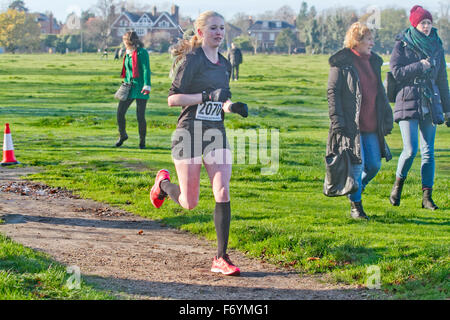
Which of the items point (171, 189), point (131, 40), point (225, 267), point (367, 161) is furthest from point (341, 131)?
point (131, 40)

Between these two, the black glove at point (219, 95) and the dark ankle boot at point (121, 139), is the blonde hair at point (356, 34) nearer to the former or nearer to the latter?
the black glove at point (219, 95)

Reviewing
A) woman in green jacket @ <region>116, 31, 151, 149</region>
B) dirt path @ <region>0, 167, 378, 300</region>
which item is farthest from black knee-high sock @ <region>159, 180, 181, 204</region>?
woman in green jacket @ <region>116, 31, 151, 149</region>

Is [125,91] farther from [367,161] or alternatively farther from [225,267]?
[225,267]

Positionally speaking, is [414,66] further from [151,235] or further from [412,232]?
[151,235]

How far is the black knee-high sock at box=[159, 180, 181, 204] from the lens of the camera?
7.02 meters

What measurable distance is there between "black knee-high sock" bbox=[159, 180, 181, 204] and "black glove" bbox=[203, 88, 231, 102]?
132 centimetres

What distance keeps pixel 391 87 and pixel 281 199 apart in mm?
2165

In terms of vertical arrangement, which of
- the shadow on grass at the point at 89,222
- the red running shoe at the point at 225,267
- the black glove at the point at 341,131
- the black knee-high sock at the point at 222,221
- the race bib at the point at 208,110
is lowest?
the shadow on grass at the point at 89,222

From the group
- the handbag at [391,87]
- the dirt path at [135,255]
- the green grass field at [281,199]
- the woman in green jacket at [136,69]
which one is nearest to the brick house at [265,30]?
the green grass field at [281,199]

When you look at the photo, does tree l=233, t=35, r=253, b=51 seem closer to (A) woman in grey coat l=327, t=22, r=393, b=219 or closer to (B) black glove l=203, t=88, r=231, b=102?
(A) woman in grey coat l=327, t=22, r=393, b=219

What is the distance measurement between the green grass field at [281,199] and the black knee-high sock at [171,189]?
76 centimetres

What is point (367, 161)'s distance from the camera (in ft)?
26.8

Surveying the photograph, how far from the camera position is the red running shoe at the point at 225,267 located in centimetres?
615

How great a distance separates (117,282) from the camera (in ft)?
19.2
